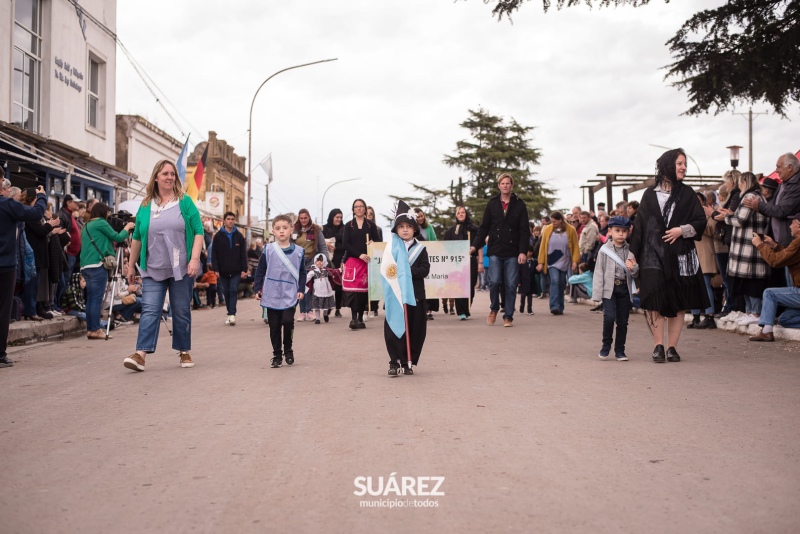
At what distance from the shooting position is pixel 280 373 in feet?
29.3

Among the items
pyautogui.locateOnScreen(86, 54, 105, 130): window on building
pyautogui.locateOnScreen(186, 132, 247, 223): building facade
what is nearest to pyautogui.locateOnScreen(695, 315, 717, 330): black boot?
pyautogui.locateOnScreen(86, 54, 105, 130): window on building

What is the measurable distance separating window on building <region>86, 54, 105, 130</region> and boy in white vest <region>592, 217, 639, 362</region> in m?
20.1

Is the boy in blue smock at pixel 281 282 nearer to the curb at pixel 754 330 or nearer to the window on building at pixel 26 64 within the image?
the curb at pixel 754 330

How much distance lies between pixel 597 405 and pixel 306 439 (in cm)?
243

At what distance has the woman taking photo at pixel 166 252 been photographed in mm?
9305

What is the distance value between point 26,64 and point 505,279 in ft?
43.6

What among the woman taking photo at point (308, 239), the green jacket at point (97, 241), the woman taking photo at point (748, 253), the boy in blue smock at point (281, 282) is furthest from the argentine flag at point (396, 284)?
the woman taking photo at point (308, 239)

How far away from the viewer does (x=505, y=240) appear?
14.7 metres

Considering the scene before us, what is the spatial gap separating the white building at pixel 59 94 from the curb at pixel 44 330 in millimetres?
4003

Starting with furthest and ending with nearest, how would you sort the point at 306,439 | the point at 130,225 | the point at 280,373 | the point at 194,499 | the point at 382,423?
the point at 130,225
the point at 280,373
the point at 382,423
the point at 306,439
the point at 194,499

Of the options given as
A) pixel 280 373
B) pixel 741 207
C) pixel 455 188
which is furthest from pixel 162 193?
pixel 455 188

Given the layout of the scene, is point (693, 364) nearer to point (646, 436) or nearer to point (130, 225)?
point (646, 436)

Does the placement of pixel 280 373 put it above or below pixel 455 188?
below

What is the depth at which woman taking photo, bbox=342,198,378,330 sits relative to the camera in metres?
14.8
